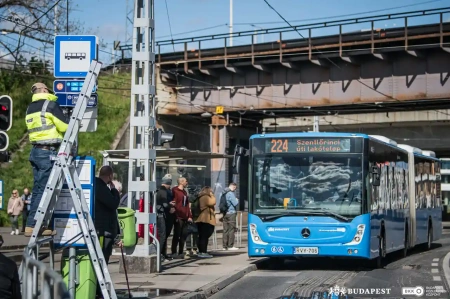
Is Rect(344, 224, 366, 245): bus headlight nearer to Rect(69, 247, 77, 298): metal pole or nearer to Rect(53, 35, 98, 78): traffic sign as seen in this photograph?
Rect(53, 35, 98, 78): traffic sign

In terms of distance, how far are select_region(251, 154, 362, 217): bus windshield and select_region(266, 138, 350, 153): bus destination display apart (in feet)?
0.41

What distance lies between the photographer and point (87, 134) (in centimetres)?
4694

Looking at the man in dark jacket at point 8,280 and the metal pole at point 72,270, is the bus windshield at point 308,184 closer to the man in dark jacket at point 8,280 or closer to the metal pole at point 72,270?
the metal pole at point 72,270

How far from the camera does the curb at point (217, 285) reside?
44.1ft

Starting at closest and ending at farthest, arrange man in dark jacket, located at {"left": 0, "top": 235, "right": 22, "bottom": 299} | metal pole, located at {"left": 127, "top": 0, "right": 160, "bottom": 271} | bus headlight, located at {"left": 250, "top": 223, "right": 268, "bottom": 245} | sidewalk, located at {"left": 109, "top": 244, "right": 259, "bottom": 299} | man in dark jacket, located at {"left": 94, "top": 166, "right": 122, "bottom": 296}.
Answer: man in dark jacket, located at {"left": 0, "top": 235, "right": 22, "bottom": 299}
man in dark jacket, located at {"left": 94, "top": 166, "right": 122, "bottom": 296}
sidewalk, located at {"left": 109, "top": 244, "right": 259, "bottom": 299}
metal pole, located at {"left": 127, "top": 0, "right": 160, "bottom": 271}
bus headlight, located at {"left": 250, "top": 223, "right": 268, "bottom": 245}

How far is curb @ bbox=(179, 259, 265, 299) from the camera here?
1345cm

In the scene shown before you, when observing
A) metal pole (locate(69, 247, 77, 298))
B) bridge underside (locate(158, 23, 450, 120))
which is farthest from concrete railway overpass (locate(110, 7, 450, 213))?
metal pole (locate(69, 247, 77, 298))

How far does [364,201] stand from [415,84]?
71.4 ft

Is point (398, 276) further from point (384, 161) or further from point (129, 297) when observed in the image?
point (129, 297)

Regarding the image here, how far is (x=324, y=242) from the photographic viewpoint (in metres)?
18.5

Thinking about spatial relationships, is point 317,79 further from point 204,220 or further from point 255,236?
point 255,236

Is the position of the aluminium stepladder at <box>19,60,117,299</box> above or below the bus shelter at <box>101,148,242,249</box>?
below

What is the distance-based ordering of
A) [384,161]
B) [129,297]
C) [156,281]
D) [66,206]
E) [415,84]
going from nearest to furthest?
[66,206]
[129,297]
[156,281]
[384,161]
[415,84]

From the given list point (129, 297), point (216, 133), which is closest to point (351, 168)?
point (129, 297)
